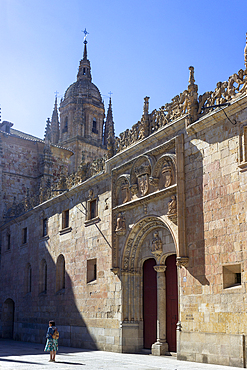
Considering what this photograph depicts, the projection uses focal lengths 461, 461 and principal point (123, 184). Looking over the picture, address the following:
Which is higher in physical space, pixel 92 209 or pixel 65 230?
pixel 92 209

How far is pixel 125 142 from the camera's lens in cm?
1703

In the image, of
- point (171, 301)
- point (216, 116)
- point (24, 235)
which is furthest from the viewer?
point (24, 235)

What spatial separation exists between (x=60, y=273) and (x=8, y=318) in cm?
736

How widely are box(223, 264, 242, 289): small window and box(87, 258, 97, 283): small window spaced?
25.7ft

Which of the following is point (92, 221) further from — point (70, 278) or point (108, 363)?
point (108, 363)

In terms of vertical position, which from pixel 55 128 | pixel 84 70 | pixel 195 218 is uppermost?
pixel 84 70

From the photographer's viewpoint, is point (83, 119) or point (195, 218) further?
point (83, 119)

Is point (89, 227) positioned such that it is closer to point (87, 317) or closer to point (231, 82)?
point (87, 317)

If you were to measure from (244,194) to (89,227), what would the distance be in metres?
8.88

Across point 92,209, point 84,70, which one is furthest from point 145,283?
point 84,70

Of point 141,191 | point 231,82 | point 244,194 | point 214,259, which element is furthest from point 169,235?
point 231,82

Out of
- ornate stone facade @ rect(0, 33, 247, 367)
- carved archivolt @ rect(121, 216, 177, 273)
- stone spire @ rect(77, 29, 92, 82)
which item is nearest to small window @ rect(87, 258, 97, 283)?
ornate stone facade @ rect(0, 33, 247, 367)

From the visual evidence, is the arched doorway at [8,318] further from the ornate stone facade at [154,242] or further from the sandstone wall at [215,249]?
the sandstone wall at [215,249]

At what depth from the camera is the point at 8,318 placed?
2667 cm
